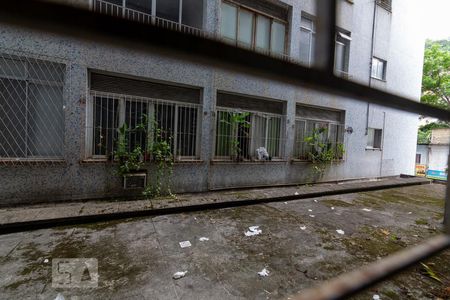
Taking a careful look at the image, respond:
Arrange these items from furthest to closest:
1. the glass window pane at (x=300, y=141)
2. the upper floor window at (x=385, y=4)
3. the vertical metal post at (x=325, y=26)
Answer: the upper floor window at (x=385, y=4) < the glass window pane at (x=300, y=141) < the vertical metal post at (x=325, y=26)

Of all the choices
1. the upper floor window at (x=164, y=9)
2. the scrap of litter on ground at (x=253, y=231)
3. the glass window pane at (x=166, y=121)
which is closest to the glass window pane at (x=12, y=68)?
the upper floor window at (x=164, y=9)

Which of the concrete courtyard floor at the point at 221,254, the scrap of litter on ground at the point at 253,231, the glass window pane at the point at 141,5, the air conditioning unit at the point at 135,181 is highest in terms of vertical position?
the glass window pane at the point at 141,5

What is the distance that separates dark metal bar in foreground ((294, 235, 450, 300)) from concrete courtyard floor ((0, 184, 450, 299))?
1.91 metres

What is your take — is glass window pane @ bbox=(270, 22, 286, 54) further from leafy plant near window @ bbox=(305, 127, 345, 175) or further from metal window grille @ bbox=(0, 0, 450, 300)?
metal window grille @ bbox=(0, 0, 450, 300)

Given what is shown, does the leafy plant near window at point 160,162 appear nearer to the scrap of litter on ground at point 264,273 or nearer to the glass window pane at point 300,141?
the scrap of litter on ground at point 264,273

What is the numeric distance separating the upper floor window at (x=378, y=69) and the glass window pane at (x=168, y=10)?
25.6ft

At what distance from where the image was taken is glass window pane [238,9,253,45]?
21.1 ft

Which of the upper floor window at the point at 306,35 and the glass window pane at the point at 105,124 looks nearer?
the glass window pane at the point at 105,124

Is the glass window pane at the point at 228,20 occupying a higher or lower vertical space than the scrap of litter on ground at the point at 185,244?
higher

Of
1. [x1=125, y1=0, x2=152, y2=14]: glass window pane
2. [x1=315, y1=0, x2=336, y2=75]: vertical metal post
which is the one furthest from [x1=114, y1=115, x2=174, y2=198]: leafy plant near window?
[x1=315, y1=0, x2=336, y2=75]: vertical metal post

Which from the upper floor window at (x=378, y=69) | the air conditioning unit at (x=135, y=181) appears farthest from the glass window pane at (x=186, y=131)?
the upper floor window at (x=378, y=69)

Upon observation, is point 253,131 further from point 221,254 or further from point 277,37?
point 221,254

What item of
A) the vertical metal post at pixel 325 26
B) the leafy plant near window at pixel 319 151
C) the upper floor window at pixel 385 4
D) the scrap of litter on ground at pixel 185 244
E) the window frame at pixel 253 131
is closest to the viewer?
the vertical metal post at pixel 325 26

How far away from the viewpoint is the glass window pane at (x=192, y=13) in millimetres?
5723
